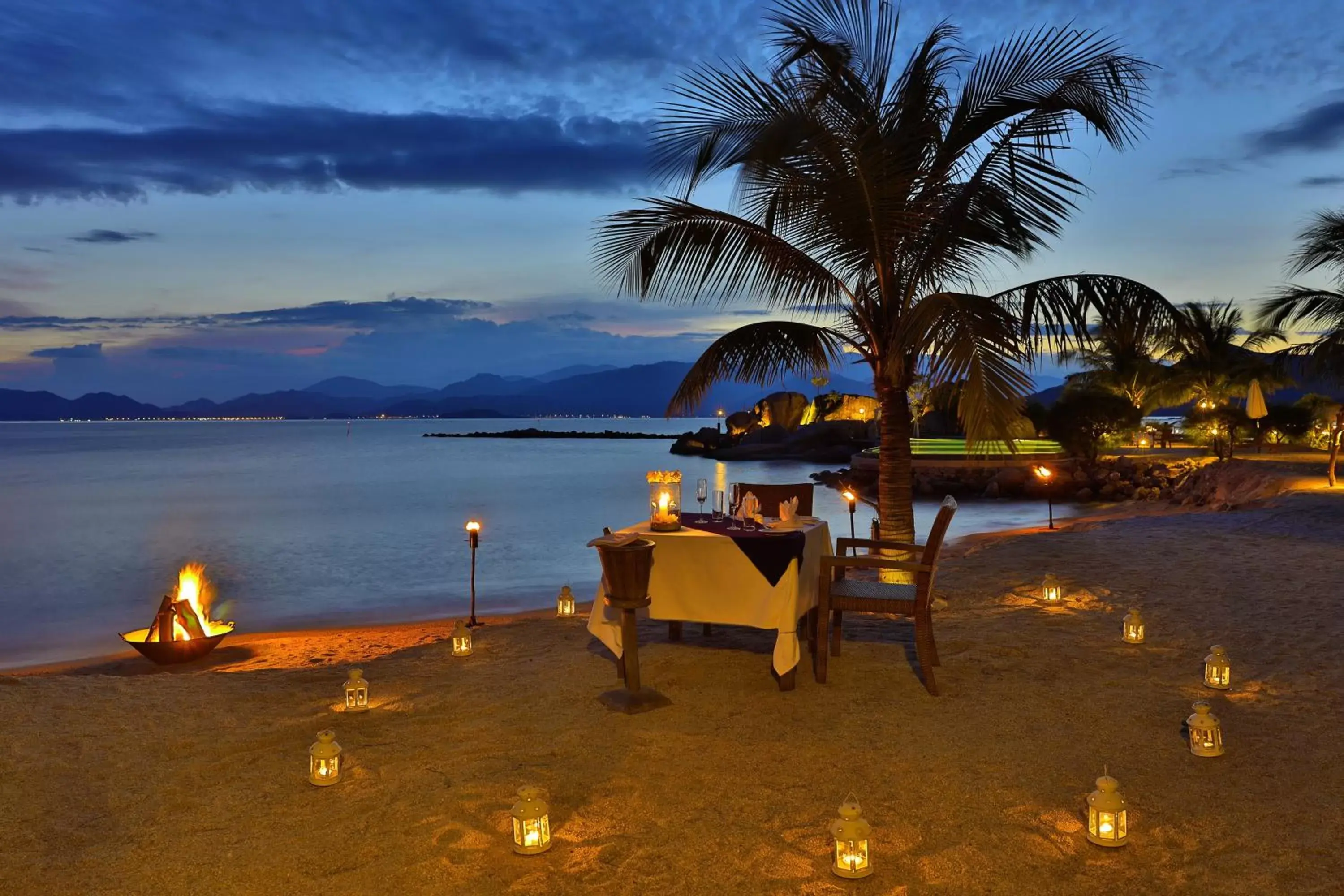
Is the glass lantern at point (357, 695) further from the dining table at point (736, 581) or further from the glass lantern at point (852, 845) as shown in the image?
the glass lantern at point (852, 845)

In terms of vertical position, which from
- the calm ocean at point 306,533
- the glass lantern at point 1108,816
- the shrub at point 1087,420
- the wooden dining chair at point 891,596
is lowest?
the calm ocean at point 306,533

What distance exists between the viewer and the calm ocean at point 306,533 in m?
10.5

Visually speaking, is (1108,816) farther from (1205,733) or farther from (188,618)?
(188,618)

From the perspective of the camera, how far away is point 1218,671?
179 inches

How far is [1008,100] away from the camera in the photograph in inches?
261

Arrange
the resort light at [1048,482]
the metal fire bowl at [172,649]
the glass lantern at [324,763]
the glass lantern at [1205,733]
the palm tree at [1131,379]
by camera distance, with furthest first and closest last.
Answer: the palm tree at [1131,379] < the resort light at [1048,482] < the metal fire bowl at [172,649] < the glass lantern at [1205,733] < the glass lantern at [324,763]

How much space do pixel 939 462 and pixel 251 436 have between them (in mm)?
85065

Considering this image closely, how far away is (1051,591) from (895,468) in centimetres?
156

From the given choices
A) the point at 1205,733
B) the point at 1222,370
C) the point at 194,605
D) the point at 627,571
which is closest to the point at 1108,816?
the point at 1205,733

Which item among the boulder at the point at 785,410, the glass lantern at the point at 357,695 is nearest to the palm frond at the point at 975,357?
the glass lantern at the point at 357,695

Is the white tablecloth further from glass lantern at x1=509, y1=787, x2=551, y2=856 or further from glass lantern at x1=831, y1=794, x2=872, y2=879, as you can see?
glass lantern at x1=509, y1=787, x2=551, y2=856

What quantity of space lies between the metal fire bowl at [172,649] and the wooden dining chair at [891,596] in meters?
4.68

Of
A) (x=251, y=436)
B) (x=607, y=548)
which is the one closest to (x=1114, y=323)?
(x=607, y=548)

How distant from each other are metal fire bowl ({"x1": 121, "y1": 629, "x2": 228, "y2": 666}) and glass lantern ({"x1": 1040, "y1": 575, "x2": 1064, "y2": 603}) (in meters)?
6.53
